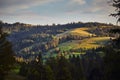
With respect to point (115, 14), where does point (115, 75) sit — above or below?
below

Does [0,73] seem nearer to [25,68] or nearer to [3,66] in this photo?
[3,66]

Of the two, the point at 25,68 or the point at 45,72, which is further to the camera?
the point at 25,68

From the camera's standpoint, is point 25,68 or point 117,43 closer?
point 117,43

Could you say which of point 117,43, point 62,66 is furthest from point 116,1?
point 62,66

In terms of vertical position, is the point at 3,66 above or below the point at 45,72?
above

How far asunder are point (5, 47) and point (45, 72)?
43.3 metres

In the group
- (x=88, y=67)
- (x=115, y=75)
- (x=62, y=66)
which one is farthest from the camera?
(x=88, y=67)

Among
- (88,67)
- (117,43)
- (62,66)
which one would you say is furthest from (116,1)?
(88,67)

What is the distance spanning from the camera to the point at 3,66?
43.5 m

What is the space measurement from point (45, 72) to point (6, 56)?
43.6 metres

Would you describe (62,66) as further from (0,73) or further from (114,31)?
(114,31)

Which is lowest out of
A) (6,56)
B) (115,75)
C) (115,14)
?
(115,75)

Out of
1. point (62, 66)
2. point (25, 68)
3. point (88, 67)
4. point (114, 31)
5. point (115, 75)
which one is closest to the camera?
point (114, 31)

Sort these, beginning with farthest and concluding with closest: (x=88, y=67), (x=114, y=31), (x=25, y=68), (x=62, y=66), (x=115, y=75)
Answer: (x=88, y=67) < (x=25, y=68) < (x=62, y=66) < (x=115, y=75) < (x=114, y=31)
